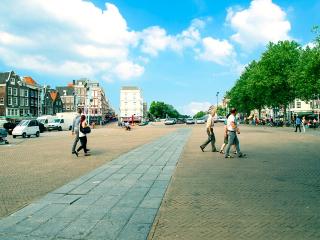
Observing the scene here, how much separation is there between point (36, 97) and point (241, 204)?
99.2m

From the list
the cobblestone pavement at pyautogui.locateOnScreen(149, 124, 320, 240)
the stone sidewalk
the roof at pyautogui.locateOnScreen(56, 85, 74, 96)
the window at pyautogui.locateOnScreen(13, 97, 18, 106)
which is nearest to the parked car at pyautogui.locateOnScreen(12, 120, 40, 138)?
the cobblestone pavement at pyautogui.locateOnScreen(149, 124, 320, 240)

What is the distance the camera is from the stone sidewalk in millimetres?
4840

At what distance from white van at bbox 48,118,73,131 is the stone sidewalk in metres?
44.6

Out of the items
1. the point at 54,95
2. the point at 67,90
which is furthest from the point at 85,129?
the point at 67,90

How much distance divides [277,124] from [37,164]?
55.7 meters

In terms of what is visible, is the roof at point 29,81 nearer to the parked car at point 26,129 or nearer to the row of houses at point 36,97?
the row of houses at point 36,97

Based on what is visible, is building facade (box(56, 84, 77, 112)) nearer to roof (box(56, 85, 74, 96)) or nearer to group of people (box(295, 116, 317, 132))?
roof (box(56, 85, 74, 96))

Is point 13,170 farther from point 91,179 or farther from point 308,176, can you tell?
point 308,176

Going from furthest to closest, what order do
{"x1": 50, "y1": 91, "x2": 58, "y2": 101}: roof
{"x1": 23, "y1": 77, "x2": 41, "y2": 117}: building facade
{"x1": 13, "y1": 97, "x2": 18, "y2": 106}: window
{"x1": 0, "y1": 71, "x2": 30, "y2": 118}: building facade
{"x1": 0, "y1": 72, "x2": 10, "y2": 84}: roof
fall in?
1. {"x1": 50, "y1": 91, "x2": 58, "y2": 101}: roof
2. {"x1": 23, "y1": 77, "x2": 41, "y2": 117}: building facade
3. {"x1": 13, "y1": 97, "x2": 18, "y2": 106}: window
4. {"x1": 0, "y1": 72, "x2": 10, "y2": 84}: roof
5. {"x1": 0, "y1": 71, "x2": 30, "y2": 118}: building facade

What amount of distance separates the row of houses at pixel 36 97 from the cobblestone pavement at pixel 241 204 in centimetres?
6628

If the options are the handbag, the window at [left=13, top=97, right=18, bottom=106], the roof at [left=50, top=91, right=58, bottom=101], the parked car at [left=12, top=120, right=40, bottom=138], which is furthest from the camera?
the roof at [left=50, top=91, right=58, bottom=101]

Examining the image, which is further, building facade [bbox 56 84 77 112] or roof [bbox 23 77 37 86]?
building facade [bbox 56 84 77 112]

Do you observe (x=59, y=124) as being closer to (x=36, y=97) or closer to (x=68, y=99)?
(x=36, y=97)

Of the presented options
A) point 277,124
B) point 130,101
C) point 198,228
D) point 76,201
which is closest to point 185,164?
point 76,201
